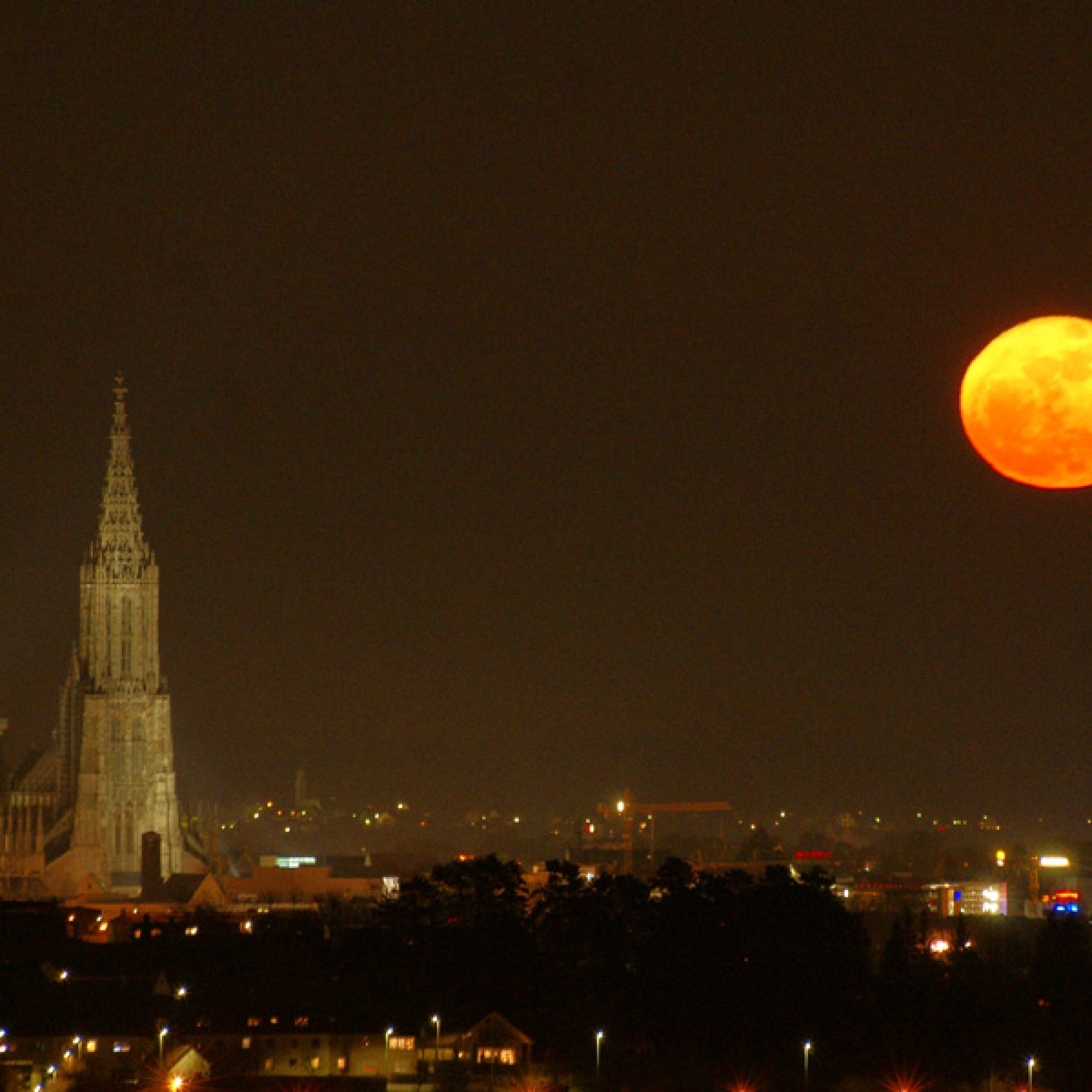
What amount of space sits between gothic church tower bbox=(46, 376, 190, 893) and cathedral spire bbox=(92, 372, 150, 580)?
0.31 ft

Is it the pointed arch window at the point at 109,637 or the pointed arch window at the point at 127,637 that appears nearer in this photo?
the pointed arch window at the point at 109,637

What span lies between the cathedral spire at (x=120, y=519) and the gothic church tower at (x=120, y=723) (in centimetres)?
10

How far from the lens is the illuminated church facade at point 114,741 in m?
159

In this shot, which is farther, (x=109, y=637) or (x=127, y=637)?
(x=127, y=637)

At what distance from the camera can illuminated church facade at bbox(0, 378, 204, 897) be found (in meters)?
159

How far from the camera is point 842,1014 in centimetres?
8512

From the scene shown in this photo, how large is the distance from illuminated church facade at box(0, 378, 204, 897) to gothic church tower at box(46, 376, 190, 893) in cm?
5

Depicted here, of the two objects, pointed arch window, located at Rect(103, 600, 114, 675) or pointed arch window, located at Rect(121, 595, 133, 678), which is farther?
pointed arch window, located at Rect(121, 595, 133, 678)

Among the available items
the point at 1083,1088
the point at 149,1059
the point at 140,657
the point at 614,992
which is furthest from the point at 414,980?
the point at 140,657

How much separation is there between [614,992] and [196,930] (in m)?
42.5

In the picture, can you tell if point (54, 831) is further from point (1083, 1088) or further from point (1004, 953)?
point (1083, 1088)

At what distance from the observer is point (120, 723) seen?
159875 mm

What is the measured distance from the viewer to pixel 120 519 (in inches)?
6388

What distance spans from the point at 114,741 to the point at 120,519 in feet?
45.5
